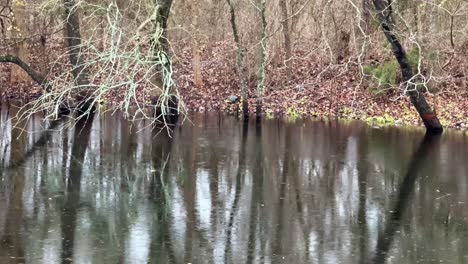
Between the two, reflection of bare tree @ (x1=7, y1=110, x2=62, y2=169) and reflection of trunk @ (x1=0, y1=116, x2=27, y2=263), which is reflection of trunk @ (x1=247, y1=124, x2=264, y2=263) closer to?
reflection of trunk @ (x1=0, y1=116, x2=27, y2=263)

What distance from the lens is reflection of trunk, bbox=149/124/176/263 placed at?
28.8ft

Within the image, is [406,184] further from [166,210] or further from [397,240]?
[166,210]

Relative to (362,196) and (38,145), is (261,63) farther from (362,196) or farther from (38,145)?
(362,196)

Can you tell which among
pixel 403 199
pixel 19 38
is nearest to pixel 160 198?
pixel 403 199

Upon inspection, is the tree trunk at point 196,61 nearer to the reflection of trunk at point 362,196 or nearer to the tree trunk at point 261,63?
the tree trunk at point 261,63

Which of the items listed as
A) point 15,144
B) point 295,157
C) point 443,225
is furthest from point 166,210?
point 15,144

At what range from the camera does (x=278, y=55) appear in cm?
2828

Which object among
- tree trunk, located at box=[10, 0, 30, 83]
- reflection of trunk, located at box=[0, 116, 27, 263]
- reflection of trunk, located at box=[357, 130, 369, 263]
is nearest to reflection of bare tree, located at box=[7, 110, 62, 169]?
reflection of trunk, located at box=[0, 116, 27, 263]

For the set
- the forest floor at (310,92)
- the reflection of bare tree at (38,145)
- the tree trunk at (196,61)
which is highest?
the tree trunk at (196,61)

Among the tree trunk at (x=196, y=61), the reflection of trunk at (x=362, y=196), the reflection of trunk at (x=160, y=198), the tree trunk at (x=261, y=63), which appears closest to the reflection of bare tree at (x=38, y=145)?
the reflection of trunk at (x=160, y=198)

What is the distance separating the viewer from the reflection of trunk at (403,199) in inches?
359

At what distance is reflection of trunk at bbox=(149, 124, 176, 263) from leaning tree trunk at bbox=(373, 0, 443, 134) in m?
6.99

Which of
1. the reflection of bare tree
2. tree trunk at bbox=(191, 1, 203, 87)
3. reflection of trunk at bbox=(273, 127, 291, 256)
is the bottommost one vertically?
reflection of trunk at bbox=(273, 127, 291, 256)

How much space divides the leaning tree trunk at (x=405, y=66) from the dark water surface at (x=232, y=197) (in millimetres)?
503
